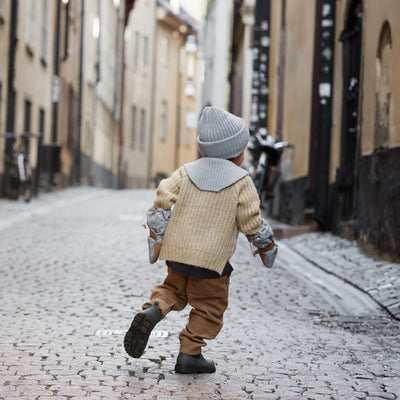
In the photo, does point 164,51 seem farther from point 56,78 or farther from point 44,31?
point 44,31

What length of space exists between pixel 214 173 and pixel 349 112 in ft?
25.4

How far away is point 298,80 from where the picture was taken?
16.1m

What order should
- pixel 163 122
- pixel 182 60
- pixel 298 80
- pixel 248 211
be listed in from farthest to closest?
1. pixel 182 60
2. pixel 163 122
3. pixel 298 80
4. pixel 248 211

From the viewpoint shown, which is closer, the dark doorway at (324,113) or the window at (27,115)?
the dark doorway at (324,113)

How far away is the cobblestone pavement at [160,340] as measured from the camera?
420cm

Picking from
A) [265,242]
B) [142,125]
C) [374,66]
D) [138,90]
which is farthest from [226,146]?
[142,125]

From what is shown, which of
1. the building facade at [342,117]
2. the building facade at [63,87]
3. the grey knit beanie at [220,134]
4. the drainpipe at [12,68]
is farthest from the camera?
the building facade at [63,87]

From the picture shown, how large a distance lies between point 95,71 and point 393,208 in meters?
29.1

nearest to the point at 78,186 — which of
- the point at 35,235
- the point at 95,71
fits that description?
the point at 95,71

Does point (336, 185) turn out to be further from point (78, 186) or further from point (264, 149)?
point (78, 186)

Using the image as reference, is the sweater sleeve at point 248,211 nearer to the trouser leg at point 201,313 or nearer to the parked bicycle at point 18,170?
the trouser leg at point 201,313

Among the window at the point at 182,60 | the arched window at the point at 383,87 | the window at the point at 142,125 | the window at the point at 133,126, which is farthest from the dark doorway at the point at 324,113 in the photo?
the window at the point at 182,60

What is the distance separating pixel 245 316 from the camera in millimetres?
6344

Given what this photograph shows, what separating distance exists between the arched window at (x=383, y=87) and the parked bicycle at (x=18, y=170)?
9.92 m
